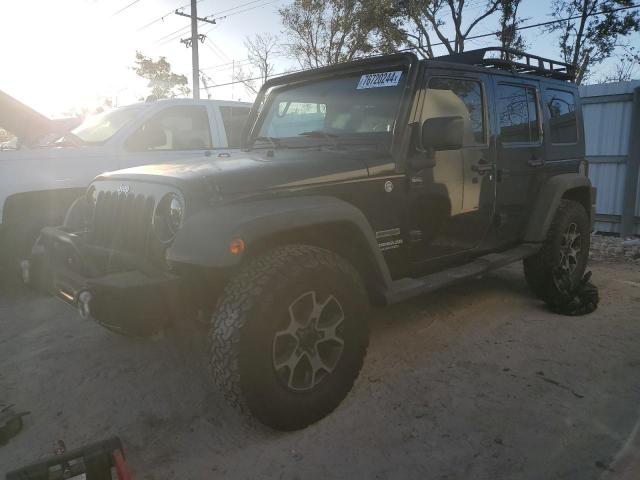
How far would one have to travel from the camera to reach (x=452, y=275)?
3.41m

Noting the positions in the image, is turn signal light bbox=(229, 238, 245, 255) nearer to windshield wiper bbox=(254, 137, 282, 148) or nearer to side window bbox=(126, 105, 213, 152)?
windshield wiper bbox=(254, 137, 282, 148)

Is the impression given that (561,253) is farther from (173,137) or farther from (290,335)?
(173,137)

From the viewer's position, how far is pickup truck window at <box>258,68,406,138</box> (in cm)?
319

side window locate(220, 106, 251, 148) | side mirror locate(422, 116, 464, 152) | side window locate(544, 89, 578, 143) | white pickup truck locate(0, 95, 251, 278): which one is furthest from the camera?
side window locate(220, 106, 251, 148)

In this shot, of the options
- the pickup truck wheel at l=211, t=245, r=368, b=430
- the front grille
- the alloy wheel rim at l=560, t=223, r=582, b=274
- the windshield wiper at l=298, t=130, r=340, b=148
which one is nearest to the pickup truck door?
the windshield wiper at l=298, t=130, r=340, b=148

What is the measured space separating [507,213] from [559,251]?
2.52ft

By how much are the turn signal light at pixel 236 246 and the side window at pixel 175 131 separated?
374 cm

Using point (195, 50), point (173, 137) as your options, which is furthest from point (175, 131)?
point (195, 50)

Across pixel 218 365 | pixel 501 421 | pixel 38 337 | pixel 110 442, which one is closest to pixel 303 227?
pixel 218 365

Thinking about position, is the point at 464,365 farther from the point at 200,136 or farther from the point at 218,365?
the point at 200,136

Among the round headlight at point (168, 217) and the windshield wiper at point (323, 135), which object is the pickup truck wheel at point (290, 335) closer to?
the round headlight at point (168, 217)

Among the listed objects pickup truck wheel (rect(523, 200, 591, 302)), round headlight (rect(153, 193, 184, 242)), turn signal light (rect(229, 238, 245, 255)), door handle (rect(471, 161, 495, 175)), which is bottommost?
pickup truck wheel (rect(523, 200, 591, 302))

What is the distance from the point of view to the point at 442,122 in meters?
2.92

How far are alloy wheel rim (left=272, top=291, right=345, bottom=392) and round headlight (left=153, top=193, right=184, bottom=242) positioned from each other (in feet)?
2.34
